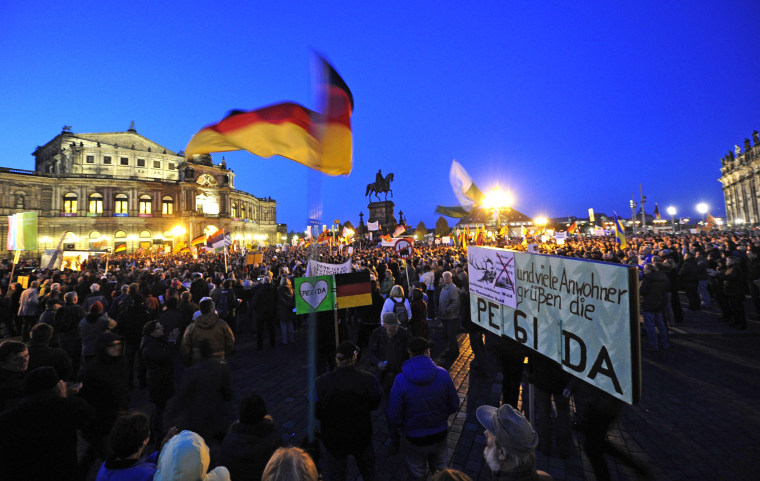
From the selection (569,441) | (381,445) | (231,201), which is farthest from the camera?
(231,201)

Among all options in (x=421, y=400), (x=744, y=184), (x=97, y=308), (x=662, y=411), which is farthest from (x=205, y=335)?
(x=744, y=184)

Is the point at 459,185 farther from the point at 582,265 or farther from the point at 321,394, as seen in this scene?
the point at 321,394

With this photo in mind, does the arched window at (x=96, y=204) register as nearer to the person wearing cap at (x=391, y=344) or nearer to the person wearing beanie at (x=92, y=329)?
the person wearing beanie at (x=92, y=329)

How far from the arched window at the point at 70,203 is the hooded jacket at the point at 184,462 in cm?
6363

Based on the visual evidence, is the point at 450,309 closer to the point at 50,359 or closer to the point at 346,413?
the point at 346,413

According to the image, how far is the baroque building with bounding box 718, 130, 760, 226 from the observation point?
6269cm

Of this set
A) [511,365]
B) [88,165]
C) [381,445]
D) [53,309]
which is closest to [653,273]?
[511,365]

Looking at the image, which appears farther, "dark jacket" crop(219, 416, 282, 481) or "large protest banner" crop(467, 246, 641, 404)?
"large protest banner" crop(467, 246, 641, 404)

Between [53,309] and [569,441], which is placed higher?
[53,309]

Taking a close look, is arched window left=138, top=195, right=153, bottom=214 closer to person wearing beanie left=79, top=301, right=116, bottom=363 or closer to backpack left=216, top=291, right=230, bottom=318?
backpack left=216, top=291, right=230, bottom=318

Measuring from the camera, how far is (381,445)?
174 inches

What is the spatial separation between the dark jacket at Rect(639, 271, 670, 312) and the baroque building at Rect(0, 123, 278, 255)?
147 feet

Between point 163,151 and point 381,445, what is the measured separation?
7953 centimetres

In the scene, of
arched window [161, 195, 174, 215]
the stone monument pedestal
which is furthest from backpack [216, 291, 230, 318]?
arched window [161, 195, 174, 215]
